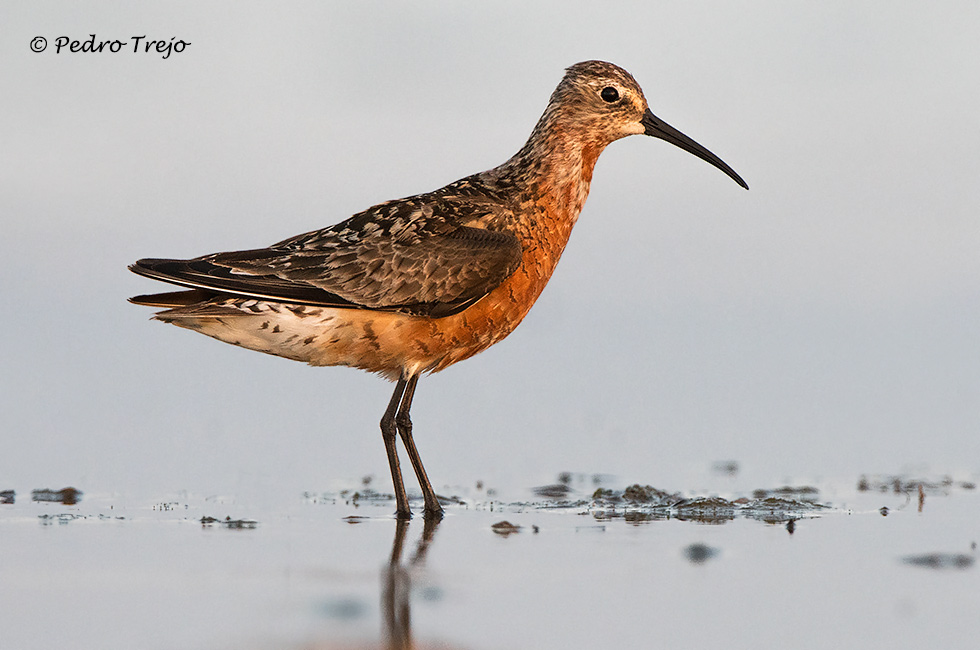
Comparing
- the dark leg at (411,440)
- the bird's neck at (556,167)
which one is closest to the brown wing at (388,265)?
the bird's neck at (556,167)

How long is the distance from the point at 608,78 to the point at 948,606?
530 cm

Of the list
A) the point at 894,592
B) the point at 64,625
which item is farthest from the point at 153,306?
the point at 894,592

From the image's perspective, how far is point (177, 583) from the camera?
5.99 m

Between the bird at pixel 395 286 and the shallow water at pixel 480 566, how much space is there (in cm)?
114

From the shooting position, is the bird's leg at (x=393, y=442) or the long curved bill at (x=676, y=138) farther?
the long curved bill at (x=676, y=138)

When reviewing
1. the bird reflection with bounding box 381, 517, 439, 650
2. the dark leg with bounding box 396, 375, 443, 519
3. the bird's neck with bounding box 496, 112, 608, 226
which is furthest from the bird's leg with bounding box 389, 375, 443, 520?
the bird's neck with bounding box 496, 112, 608, 226

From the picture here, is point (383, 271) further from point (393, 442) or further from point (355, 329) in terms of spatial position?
point (393, 442)

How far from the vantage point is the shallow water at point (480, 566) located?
17.3ft

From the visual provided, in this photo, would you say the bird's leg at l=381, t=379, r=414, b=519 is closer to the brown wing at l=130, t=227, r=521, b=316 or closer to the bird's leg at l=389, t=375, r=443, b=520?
the bird's leg at l=389, t=375, r=443, b=520

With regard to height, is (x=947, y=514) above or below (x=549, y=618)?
above

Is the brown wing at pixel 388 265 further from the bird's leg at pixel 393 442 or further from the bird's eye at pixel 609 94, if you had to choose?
the bird's eye at pixel 609 94

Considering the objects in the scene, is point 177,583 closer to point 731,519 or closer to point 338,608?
point 338,608

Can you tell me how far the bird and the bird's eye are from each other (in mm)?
943

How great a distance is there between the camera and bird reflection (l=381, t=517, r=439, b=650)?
5070 millimetres
